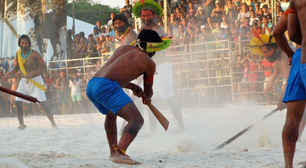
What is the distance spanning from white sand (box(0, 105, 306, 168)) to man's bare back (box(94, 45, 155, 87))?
82cm

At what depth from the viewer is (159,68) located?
724 cm

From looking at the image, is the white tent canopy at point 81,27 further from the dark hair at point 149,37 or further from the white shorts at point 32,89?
the dark hair at point 149,37

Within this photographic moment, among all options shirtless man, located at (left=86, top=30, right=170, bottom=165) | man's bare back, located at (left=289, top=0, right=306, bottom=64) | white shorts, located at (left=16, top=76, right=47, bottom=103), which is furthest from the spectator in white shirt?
man's bare back, located at (left=289, top=0, right=306, bottom=64)

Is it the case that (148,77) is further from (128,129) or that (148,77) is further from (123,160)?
(123,160)

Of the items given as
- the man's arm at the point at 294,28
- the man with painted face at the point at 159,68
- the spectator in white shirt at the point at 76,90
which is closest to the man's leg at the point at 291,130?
the man's arm at the point at 294,28

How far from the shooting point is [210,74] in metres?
11.4

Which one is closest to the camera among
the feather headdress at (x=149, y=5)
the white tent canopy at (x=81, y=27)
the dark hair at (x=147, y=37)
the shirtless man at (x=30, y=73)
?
the dark hair at (x=147, y=37)

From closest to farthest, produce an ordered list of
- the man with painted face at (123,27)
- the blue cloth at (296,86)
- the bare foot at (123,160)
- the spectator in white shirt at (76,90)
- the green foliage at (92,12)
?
the blue cloth at (296,86), the bare foot at (123,160), the man with painted face at (123,27), the spectator in white shirt at (76,90), the green foliage at (92,12)

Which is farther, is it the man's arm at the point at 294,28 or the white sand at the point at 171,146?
the white sand at the point at 171,146

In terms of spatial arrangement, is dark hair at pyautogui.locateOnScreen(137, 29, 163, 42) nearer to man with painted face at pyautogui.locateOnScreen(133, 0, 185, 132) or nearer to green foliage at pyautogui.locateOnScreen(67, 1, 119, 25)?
man with painted face at pyautogui.locateOnScreen(133, 0, 185, 132)

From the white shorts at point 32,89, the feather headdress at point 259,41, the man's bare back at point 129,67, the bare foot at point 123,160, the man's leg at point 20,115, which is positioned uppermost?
the feather headdress at point 259,41

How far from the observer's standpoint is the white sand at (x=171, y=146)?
4.28 m

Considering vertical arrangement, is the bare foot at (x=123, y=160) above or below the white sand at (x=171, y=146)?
above

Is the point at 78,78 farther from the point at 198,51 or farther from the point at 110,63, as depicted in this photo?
the point at 110,63
